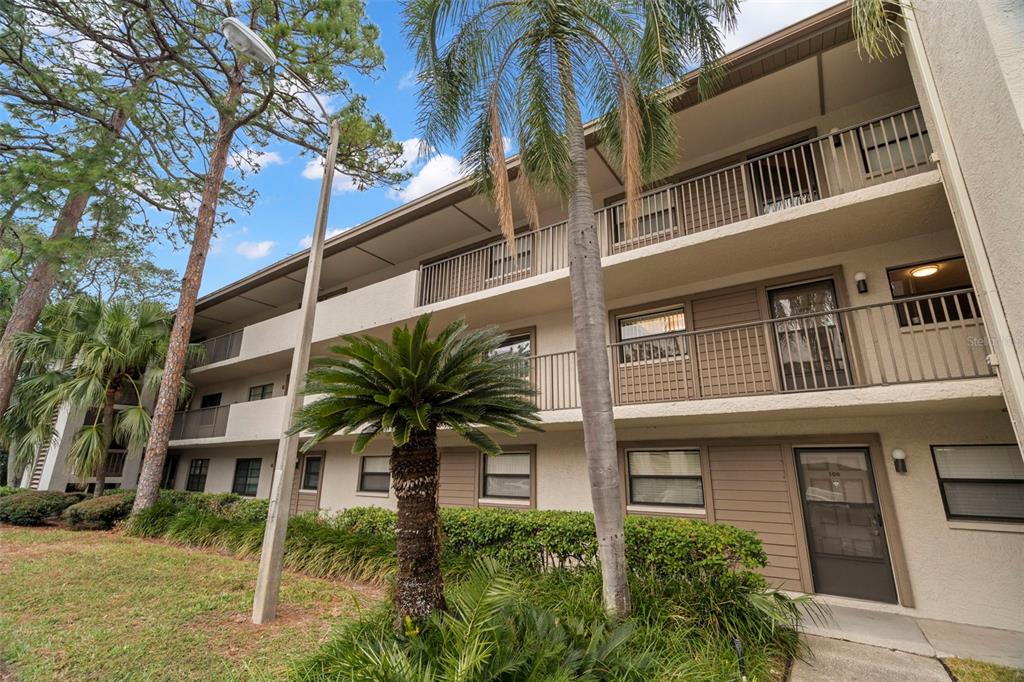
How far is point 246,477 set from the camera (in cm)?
1722

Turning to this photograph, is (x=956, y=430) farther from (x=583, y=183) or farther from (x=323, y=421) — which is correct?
(x=323, y=421)

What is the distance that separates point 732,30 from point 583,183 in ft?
10.0

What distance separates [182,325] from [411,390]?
1283 cm

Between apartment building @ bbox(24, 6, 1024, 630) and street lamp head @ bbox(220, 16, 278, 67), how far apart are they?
510cm

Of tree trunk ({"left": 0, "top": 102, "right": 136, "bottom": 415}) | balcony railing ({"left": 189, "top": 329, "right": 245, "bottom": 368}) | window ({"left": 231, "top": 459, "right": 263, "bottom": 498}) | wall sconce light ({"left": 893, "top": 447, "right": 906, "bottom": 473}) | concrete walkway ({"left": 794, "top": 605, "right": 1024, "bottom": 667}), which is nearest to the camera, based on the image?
concrete walkway ({"left": 794, "top": 605, "right": 1024, "bottom": 667})

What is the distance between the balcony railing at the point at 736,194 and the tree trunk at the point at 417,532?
3191mm

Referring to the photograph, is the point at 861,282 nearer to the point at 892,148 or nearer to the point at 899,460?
the point at 892,148

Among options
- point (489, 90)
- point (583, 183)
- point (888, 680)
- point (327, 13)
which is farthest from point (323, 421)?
point (327, 13)

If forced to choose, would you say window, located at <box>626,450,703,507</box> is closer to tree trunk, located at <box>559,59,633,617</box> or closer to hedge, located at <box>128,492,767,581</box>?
hedge, located at <box>128,492,767,581</box>

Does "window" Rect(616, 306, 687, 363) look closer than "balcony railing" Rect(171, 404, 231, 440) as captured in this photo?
Yes

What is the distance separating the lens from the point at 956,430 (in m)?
6.71

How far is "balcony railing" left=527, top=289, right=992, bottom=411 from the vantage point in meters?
6.39

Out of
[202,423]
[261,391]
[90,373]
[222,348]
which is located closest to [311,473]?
[261,391]

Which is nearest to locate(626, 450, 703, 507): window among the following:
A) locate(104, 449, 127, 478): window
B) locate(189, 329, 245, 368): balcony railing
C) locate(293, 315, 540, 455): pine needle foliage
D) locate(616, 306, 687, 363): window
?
locate(616, 306, 687, 363): window
